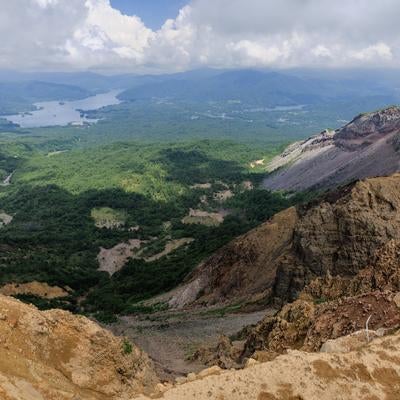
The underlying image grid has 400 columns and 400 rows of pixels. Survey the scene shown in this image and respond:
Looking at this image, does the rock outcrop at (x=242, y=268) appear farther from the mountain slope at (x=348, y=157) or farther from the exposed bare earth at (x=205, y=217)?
the exposed bare earth at (x=205, y=217)

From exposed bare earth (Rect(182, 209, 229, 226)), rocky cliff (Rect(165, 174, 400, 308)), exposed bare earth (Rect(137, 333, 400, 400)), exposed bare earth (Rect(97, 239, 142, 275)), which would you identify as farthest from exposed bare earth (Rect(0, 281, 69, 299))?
exposed bare earth (Rect(182, 209, 229, 226))

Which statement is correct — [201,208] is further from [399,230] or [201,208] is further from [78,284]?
[399,230]

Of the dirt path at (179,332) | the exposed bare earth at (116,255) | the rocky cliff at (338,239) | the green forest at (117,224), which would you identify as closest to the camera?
the dirt path at (179,332)

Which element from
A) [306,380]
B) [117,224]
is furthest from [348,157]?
[306,380]

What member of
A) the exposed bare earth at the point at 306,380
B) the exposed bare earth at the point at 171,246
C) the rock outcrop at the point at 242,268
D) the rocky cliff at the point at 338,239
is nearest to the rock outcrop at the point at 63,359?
the exposed bare earth at the point at 306,380

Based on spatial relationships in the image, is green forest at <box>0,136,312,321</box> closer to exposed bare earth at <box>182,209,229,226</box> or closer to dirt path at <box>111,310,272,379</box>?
exposed bare earth at <box>182,209,229,226</box>


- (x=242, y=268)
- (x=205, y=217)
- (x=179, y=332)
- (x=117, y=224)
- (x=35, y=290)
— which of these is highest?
(x=242, y=268)

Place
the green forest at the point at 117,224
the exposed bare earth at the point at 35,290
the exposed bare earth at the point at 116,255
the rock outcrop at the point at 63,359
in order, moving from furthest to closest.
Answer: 1. the exposed bare earth at the point at 116,255
2. the green forest at the point at 117,224
3. the exposed bare earth at the point at 35,290
4. the rock outcrop at the point at 63,359

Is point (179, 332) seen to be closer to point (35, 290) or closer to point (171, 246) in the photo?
point (35, 290)
